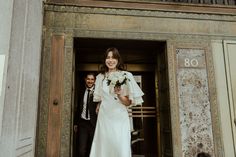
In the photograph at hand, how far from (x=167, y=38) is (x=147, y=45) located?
450 millimetres

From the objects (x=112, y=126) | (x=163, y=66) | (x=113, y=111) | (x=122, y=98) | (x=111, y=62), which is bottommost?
(x=112, y=126)

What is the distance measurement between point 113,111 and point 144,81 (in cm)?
318

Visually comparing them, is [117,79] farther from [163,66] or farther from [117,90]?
[163,66]

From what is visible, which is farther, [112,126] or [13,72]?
[112,126]

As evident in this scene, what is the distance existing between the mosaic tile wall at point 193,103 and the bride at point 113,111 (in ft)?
5.30

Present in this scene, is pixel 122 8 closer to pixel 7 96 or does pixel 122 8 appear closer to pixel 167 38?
pixel 167 38

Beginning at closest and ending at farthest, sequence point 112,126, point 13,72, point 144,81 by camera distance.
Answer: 1. point 13,72
2. point 112,126
3. point 144,81

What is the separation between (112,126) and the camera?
2646mm

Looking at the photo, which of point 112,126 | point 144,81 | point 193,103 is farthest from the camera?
point 144,81

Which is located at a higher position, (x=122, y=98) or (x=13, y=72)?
(x=13, y=72)

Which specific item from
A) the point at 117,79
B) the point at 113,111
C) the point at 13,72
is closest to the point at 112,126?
the point at 113,111

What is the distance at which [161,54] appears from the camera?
186 inches

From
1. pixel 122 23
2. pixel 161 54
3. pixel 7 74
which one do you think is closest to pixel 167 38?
pixel 161 54

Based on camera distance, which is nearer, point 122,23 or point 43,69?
point 43,69
